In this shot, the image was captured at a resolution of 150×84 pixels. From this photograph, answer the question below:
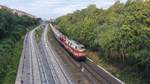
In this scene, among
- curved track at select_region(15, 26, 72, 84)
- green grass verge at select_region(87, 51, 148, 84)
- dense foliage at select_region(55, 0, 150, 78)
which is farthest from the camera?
curved track at select_region(15, 26, 72, 84)

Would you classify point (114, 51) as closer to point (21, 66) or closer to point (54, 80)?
point (54, 80)

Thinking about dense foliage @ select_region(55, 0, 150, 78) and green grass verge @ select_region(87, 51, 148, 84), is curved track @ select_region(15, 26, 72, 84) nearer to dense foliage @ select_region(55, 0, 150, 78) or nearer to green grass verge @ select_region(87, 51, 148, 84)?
green grass verge @ select_region(87, 51, 148, 84)

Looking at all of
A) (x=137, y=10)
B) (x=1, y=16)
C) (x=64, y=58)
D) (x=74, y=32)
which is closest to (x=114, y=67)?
(x=137, y=10)

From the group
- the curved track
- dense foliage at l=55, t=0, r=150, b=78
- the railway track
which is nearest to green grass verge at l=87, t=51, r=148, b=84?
dense foliage at l=55, t=0, r=150, b=78

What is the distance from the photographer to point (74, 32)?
275 feet

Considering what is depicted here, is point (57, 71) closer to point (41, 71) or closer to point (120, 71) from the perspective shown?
point (41, 71)

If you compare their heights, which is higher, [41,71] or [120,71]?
[120,71]

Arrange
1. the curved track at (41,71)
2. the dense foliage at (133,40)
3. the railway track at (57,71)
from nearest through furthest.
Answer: the dense foliage at (133,40)
the railway track at (57,71)
the curved track at (41,71)

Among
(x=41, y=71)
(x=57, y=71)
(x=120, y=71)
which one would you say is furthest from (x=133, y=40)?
(x=41, y=71)

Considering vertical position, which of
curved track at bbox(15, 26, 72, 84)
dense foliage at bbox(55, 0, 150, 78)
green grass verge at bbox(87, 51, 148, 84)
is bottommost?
curved track at bbox(15, 26, 72, 84)

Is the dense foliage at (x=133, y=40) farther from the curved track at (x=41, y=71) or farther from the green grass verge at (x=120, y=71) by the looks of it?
the curved track at (x=41, y=71)

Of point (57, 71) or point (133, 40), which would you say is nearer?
point (133, 40)

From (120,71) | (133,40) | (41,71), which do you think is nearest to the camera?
(133,40)

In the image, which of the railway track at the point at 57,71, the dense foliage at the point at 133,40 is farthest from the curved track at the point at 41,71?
the dense foliage at the point at 133,40
